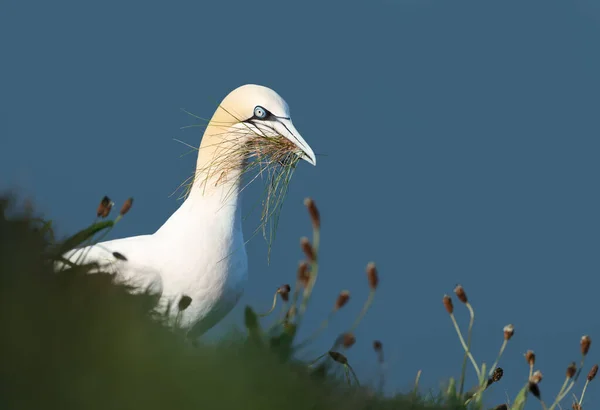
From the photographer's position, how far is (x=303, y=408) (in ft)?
9.82

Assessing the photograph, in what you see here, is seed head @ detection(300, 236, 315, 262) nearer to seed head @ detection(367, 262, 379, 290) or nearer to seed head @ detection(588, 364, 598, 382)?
seed head @ detection(367, 262, 379, 290)

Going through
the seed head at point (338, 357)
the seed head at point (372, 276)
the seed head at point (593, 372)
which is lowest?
the seed head at point (593, 372)

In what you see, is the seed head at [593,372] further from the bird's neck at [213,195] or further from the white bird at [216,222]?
the bird's neck at [213,195]

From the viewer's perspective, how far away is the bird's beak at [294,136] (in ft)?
20.8

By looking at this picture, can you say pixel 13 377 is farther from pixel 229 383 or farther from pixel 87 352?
pixel 229 383

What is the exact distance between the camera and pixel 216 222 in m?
6.30

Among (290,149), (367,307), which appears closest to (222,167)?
(290,149)

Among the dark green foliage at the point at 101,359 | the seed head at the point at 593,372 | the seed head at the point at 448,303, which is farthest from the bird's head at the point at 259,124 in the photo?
the dark green foliage at the point at 101,359

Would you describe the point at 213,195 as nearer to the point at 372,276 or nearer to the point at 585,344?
the point at 372,276

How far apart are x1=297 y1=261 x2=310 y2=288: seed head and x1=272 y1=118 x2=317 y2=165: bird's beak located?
1.85 m

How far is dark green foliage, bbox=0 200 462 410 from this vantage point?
2.25 m

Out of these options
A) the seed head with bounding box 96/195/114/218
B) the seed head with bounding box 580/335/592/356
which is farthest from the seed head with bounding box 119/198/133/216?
the seed head with bounding box 580/335/592/356

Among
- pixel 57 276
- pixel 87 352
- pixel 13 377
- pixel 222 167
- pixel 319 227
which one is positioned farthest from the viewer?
pixel 222 167

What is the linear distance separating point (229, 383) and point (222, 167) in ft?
12.7
